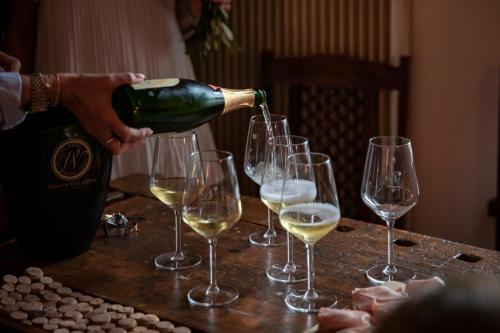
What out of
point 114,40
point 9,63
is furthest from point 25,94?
point 114,40

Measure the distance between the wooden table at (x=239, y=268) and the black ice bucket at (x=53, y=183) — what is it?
0.05 meters

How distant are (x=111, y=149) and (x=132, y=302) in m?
0.30

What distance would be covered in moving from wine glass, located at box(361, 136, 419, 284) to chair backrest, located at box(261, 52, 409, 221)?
1.46 meters

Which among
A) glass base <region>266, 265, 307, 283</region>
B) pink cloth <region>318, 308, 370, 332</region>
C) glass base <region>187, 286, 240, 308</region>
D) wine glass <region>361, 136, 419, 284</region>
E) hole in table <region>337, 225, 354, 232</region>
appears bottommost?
glass base <region>187, 286, 240, 308</region>

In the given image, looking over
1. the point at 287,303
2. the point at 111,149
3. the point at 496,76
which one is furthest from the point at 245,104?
the point at 496,76

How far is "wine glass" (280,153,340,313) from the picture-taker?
124 cm

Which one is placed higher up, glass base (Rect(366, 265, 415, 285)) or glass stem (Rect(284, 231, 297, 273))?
glass stem (Rect(284, 231, 297, 273))

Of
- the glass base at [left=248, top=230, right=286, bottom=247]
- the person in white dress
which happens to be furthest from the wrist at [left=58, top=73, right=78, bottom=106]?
the person in white dress

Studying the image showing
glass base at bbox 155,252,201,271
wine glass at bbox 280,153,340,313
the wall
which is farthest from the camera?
the wall

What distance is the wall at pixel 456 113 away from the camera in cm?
273

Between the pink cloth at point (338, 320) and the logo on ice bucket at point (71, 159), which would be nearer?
the pink cloth at point (338, 320)

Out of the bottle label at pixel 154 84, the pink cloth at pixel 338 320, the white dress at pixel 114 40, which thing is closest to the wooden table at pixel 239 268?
the pink cloth at pixel 338 320

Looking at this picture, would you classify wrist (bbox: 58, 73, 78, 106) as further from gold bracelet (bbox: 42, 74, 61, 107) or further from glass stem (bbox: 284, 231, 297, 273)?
glass stem (bbox: 284, 231, 297, 273)

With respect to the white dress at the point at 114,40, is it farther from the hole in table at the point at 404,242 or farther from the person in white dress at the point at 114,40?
the hole in table at the point at 404,242
